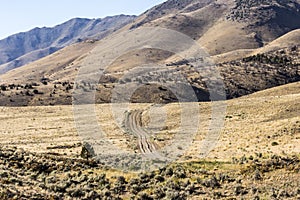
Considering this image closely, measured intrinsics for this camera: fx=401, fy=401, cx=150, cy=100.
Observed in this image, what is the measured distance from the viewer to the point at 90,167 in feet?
119

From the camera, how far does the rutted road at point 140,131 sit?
50.9m

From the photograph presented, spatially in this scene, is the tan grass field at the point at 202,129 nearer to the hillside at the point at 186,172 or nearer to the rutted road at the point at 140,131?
the hillside at the point at 186,172

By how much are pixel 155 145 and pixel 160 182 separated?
24406 mm

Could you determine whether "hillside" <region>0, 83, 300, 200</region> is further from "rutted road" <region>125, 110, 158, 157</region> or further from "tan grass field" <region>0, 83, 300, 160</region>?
"rutted road" <region>125, 110, 158, 157</region>

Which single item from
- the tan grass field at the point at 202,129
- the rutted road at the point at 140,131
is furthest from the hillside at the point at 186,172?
the rutted road at the point at 140,131

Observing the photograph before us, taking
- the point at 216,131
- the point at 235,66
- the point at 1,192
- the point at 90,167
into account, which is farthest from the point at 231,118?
the point at 235,66

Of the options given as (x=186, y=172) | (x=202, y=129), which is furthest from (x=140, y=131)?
(x=186, y=172)

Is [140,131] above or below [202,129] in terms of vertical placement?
above

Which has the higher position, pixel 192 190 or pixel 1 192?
pixel 1 192

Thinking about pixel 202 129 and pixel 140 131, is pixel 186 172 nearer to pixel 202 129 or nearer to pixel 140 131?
pixel 202 129

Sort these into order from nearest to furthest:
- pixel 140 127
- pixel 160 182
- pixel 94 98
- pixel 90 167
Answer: pixel 160 182 → pixel 90 167 → pixel 140 127 → pixel 94 98

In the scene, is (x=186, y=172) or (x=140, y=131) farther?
(x=140, y=131)

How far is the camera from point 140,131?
68.1 m

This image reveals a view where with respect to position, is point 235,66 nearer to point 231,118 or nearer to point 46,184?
point 231,118
